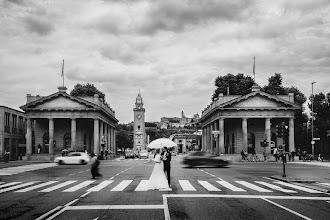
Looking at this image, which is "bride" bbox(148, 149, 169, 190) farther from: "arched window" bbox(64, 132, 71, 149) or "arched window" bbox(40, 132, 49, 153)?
"arched window" bbox(40, 132, 49, 153)

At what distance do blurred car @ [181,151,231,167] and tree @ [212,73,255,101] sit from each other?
47346 millimetres

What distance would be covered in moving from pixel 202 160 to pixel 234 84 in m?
51.3

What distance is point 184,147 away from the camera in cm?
17738

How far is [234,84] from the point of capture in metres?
89.8

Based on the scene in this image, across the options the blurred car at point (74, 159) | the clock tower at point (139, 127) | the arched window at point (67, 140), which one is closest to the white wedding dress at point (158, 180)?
the blurred car at point (74, 159)

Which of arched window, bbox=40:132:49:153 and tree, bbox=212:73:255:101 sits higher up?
tree, bbox=212:73:255:101

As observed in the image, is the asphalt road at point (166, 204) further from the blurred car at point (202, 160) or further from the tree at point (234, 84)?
the tree at point (234, 84)

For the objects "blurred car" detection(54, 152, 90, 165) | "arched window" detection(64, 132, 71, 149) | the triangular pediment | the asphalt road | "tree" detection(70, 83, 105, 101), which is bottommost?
"blurred car" detection(54, 152, 90, 165)

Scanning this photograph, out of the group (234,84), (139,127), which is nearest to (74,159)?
(234,84)

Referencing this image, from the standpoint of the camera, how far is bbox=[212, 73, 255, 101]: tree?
3465 inches

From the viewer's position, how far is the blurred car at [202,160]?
40.6m

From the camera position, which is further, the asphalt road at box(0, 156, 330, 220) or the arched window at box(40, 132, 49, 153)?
the arched window at box(40, 132, 49, 153)

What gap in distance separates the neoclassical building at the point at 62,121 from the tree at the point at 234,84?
82.0 feet

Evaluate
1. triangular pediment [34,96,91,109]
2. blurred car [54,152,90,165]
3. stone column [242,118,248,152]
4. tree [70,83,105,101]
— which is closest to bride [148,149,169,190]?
blurred car [54,152,90,165]
